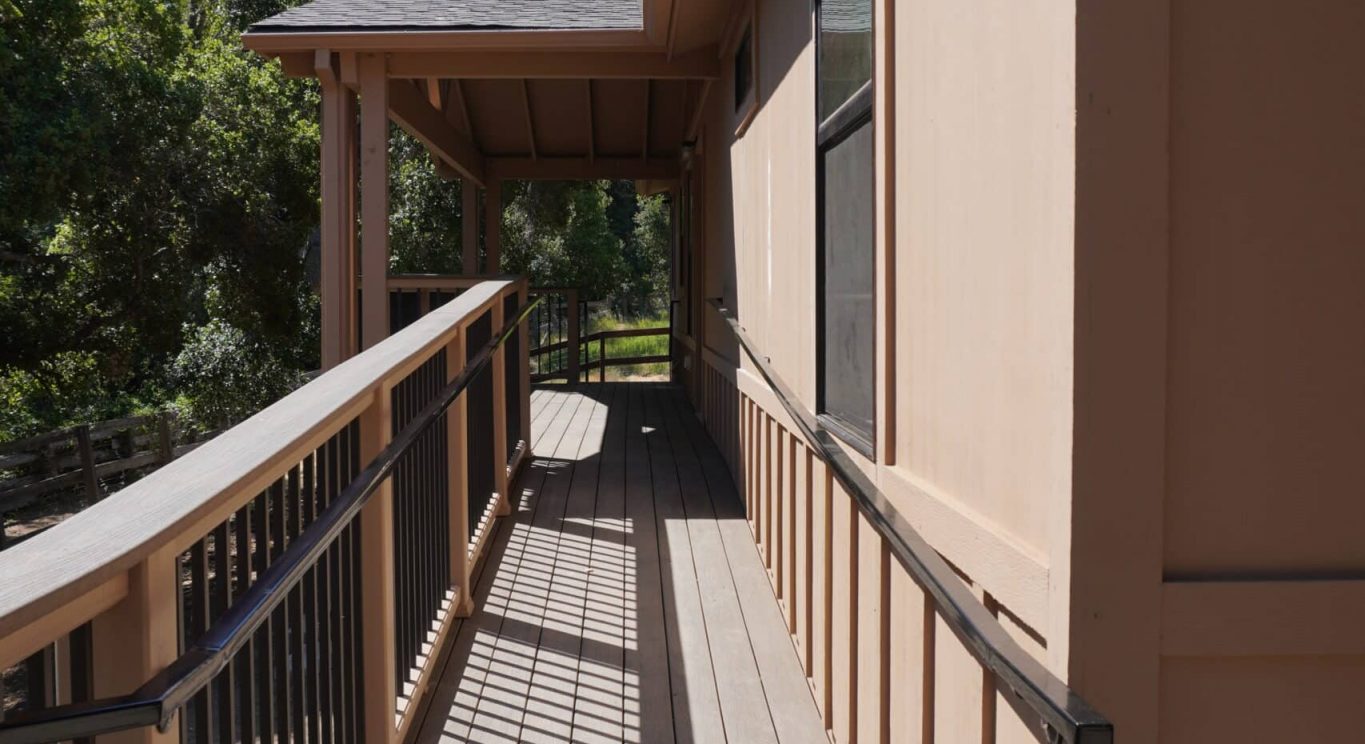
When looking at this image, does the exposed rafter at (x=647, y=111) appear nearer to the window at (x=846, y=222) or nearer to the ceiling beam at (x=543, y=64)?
the ceiling beam at (x=543, y=64)

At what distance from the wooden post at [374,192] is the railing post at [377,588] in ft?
15.6

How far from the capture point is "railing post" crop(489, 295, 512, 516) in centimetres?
589

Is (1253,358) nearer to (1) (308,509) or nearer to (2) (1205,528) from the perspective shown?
(2) (1205,528)

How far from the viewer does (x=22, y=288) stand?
14.4 meters

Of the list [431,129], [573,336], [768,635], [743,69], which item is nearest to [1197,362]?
[768,635]

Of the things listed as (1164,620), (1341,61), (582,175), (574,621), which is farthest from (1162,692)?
(582,175)

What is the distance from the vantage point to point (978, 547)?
84.3 inches

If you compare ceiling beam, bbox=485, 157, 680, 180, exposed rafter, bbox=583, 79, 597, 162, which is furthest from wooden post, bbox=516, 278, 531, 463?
ceiling beam, bbox=485, 157, 680, 180

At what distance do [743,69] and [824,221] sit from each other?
3003mm

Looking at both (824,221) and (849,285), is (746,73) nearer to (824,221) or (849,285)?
(824,221)

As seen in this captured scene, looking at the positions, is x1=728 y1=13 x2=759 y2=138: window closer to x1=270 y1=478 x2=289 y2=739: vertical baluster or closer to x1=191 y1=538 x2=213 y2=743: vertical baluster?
x1=270 y1=478 x2=289 y2=739: vertical baluster

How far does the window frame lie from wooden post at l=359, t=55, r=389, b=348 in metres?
4.16

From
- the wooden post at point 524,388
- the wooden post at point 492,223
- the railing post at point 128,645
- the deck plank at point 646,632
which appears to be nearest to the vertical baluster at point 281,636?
the railing post at point 128,645

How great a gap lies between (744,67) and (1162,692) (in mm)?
5295
